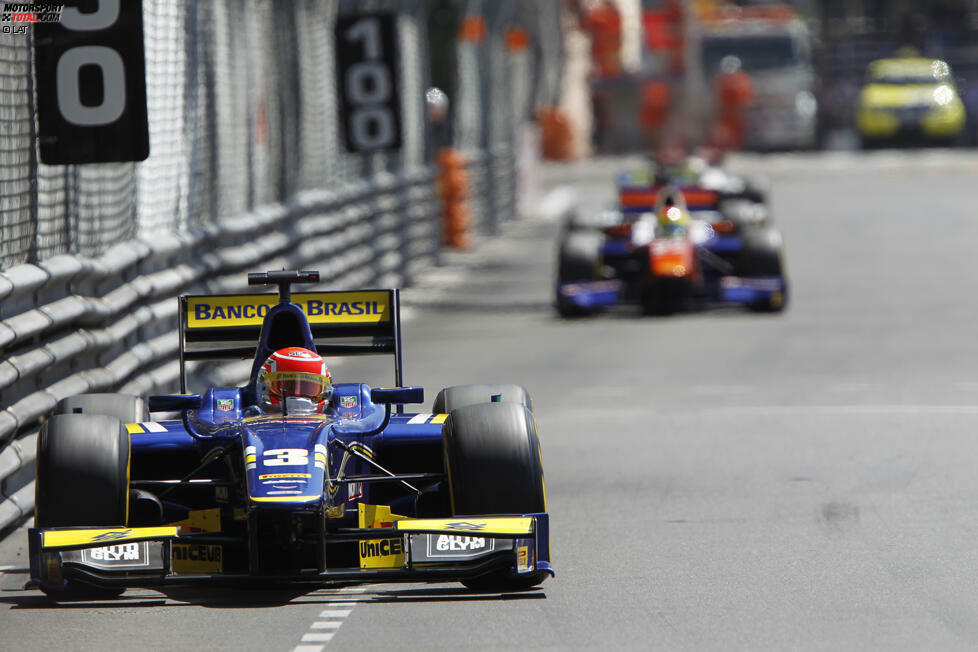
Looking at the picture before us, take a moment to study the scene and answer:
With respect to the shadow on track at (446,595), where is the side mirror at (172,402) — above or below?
above

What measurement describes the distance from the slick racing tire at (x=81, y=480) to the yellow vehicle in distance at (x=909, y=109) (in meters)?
48.7

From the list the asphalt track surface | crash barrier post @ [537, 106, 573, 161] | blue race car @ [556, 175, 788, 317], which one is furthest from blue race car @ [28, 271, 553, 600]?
crash barrier post @ [537, 106, 573, 161]

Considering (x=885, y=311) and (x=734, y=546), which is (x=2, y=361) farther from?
(x=885, y=311)

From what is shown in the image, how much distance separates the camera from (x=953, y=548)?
28.0 feet

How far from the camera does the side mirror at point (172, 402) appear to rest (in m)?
7.87

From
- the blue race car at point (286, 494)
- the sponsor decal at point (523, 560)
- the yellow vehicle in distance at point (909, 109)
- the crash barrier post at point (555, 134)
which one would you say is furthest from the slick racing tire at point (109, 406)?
the crash barrier post at point (555, 134)

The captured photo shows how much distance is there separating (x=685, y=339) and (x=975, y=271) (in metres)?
7.60

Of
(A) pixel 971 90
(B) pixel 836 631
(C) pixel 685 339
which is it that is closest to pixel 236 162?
(C) pixel 685 339

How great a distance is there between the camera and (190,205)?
15031 millimetres

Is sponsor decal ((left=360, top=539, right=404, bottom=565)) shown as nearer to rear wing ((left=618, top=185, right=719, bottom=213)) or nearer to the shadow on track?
the shadow on track

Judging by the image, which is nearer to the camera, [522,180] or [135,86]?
[135,86]

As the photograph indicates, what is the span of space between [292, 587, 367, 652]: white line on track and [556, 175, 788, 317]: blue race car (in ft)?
40.0

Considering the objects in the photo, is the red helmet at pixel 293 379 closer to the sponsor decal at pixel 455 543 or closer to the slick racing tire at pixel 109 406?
the slick racing tire at pixel 109 406

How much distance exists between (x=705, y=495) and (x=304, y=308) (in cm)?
218
